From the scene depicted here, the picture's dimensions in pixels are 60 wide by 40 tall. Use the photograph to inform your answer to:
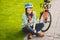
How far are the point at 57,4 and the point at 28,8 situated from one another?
4051mm

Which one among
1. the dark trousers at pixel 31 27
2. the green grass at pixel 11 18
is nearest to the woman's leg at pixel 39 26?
the dark trousers at pixel 31 27

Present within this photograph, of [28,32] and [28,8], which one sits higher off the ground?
[28,8]

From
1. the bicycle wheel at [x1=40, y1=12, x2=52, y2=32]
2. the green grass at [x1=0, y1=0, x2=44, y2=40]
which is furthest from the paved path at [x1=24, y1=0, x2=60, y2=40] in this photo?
the green grass at [x1=0, y1=0, x2=44, y2=40]

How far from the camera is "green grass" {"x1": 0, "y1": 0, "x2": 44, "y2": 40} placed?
Result: 7.22 metres

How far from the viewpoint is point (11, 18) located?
861 centimetres

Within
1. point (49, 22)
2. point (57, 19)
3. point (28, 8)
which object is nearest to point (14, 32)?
point (28, 8)

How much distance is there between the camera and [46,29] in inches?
301

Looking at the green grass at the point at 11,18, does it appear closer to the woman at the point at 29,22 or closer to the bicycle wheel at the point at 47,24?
the woman at the point at 29,22

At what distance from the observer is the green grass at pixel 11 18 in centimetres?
722

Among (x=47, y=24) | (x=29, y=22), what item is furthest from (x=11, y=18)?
(x=29, y=22)

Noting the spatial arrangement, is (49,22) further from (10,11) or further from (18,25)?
(10,11)

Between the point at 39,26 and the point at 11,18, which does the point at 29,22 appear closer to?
the point at 39,26

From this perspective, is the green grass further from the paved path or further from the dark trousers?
the paved path

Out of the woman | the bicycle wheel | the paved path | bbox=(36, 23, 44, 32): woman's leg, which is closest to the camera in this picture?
the woman
